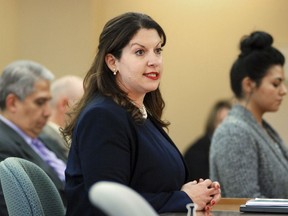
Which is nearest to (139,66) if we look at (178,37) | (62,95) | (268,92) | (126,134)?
(126,134)

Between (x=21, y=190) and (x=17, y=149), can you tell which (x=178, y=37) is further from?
(x=21, y=190)

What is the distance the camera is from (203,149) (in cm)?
602

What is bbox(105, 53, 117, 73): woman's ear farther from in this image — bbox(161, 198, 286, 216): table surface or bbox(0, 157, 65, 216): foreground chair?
bbox(161, 198, 286, 216): table surface

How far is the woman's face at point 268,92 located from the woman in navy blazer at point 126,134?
1407mm

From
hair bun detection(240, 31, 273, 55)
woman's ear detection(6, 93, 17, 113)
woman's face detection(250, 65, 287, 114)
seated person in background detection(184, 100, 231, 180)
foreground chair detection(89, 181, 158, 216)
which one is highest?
foreground chair detection(89, 181, 158, 216)

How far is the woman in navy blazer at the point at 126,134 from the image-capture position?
2361mm

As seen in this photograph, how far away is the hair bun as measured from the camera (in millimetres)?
4051

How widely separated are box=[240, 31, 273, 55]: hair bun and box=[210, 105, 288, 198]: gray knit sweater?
38 cm

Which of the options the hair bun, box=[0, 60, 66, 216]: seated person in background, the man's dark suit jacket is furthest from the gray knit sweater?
box=[0, 60, 66, 216]: seated person in background

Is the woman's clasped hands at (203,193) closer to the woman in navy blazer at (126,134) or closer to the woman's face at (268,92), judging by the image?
the woman in navy blazer at (126,134)

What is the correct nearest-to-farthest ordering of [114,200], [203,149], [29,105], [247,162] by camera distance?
1. [114,200]
2. [247,162]
3. [29,105]
4. [203,149]

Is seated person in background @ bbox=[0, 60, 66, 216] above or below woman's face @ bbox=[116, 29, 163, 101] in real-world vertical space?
below

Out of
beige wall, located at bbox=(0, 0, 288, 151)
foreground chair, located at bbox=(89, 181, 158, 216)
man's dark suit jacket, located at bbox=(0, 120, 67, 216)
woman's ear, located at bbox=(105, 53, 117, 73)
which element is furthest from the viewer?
beige wall, located at bbox=(0, 0, 288, 151)

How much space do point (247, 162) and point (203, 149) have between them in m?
2.27
